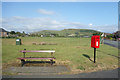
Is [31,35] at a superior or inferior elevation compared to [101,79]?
superior

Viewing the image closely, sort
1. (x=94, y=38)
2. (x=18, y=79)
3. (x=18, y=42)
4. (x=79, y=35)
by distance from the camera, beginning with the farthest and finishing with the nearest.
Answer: (x=79, y=35), (x=18, y=42), (x=94, y=38), (x=18, y=79)

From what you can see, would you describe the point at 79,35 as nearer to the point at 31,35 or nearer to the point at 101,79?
the point at 31,35

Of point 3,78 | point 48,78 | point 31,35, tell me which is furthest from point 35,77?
point 31,35

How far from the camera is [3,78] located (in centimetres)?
439

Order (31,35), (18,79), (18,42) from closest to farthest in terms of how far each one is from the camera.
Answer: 1. (18,79)
2. (18,42)
3. (31,35)

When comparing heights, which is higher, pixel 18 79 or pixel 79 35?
pixel 79 35

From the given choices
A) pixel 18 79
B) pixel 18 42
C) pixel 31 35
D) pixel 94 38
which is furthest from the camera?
pixel 31 35

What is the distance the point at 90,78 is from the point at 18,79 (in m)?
2.52

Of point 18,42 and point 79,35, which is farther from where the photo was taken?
point 79,35

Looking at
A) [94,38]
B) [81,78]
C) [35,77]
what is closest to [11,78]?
[35,77]

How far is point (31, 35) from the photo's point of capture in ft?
153

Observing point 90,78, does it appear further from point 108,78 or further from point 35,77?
point 35,77

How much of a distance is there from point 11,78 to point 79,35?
48.8m

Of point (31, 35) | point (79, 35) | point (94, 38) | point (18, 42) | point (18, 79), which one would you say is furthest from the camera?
point (79, 35)
